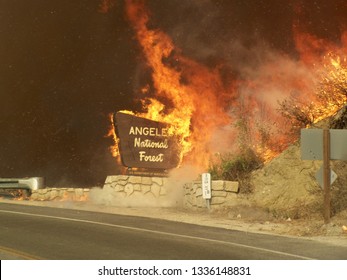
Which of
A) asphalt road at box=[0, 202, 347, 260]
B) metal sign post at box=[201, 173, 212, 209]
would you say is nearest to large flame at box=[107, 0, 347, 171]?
metal sign post at box=[201, 173, 212, 209]

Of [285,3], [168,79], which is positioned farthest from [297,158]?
[285,3]

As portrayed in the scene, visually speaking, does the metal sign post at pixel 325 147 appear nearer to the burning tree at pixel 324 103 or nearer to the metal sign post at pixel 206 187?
the metal sign post at pixel 206 187

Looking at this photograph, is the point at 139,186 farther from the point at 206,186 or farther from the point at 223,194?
the point at 223,194

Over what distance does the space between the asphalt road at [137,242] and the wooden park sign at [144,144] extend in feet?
26.7

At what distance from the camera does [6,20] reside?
35531 mm

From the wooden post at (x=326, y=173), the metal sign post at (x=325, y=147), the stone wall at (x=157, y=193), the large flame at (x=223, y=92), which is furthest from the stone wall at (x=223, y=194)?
the wooden post at (x=326, y=173)

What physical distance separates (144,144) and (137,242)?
42.7 feet

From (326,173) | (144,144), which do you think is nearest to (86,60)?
(144,144)

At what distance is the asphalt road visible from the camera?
10.6 m

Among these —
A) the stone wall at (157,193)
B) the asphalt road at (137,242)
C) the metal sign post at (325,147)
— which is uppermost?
the metal sign post at (325,147)

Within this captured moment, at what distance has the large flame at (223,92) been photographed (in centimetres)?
2375

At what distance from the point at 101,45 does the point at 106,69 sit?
149cm

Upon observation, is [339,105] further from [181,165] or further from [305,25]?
[305,25]

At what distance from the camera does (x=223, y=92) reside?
3095 centimetres
